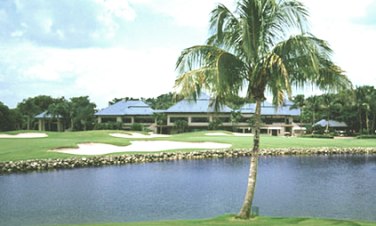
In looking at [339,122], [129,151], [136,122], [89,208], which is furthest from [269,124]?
[89,208]

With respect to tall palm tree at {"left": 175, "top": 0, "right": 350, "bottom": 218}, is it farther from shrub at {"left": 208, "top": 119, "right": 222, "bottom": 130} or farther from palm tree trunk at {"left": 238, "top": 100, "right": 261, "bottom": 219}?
shrub at {"left": 208, "top": 119, "right": 222, "bottom": 130}

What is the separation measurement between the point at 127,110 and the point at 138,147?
176 feet

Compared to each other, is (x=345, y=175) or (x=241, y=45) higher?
(x=241, y=45)

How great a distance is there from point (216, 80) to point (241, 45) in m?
1.55

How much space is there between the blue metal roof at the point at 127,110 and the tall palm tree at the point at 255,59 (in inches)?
3291

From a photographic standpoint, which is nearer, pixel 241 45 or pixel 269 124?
pixel 241 45

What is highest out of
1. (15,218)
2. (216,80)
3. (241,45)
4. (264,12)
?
(264,12)

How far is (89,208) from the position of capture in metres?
18.5

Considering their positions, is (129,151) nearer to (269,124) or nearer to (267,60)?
(267,60)

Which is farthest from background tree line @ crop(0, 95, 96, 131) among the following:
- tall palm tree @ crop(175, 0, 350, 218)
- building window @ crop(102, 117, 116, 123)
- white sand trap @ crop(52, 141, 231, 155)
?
tall palm tree @ crop(175, 0, 350, 218)

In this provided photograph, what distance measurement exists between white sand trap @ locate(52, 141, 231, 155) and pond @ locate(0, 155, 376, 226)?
755cm

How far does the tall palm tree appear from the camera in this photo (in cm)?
1306

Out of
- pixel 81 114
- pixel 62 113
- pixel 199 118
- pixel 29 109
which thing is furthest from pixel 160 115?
pixel 29 109

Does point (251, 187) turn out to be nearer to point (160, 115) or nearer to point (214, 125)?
point (214, 125)
